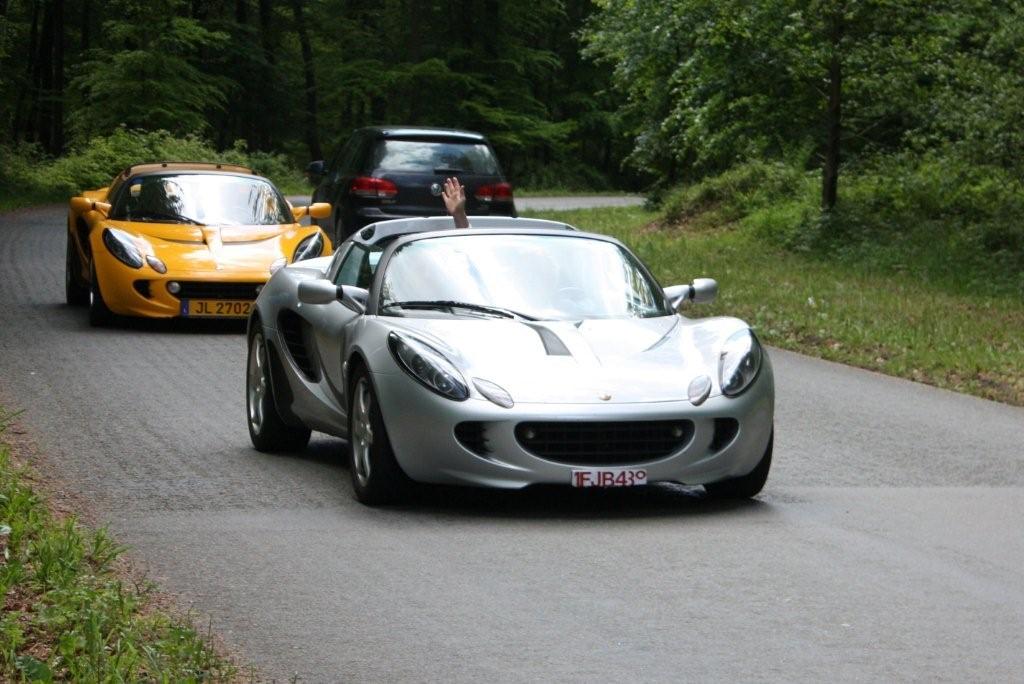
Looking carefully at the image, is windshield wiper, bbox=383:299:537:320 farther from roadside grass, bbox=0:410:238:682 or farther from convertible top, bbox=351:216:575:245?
roadside grass, bbox=0:410:238:682

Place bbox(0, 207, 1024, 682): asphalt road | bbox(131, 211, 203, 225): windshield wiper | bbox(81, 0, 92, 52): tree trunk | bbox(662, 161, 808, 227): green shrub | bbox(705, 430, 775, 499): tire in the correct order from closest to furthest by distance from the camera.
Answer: bbox(0, 207, 1024, 682): asphalt road
bbox(705, 430, 775, 499): tire
bbox(131, 211, 203, 225): windshield wiper
bbox(662, 161, 808, 227): green shrub
bbox(81, 0, 92, 52): tree trunk

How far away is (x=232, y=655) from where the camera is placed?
577cm

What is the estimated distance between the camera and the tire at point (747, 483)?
8656mm

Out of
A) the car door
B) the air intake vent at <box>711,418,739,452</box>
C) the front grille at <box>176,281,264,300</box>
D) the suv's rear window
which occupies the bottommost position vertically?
the front grille at <box>176,281,264,300</box>

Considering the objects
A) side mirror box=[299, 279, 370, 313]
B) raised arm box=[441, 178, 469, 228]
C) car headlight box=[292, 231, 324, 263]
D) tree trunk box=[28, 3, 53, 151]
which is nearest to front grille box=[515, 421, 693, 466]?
side mirror box=[299, 279, 370, 313]

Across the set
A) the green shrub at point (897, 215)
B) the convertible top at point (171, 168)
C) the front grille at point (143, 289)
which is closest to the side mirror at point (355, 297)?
the front grille at point (143, 289)

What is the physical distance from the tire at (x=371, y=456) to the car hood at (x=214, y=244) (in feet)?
27.3

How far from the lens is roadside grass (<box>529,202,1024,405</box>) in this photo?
48.9 feet

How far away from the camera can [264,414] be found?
10.4m

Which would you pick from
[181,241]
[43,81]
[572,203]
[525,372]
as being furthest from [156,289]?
[43,81]

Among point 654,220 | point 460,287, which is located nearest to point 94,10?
point 654,220

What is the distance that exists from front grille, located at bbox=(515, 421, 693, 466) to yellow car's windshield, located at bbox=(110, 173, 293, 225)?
10.1 metres

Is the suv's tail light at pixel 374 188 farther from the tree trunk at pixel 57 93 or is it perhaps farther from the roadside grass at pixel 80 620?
the tree trunk at pixel 57 93

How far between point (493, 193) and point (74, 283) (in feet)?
20.8
